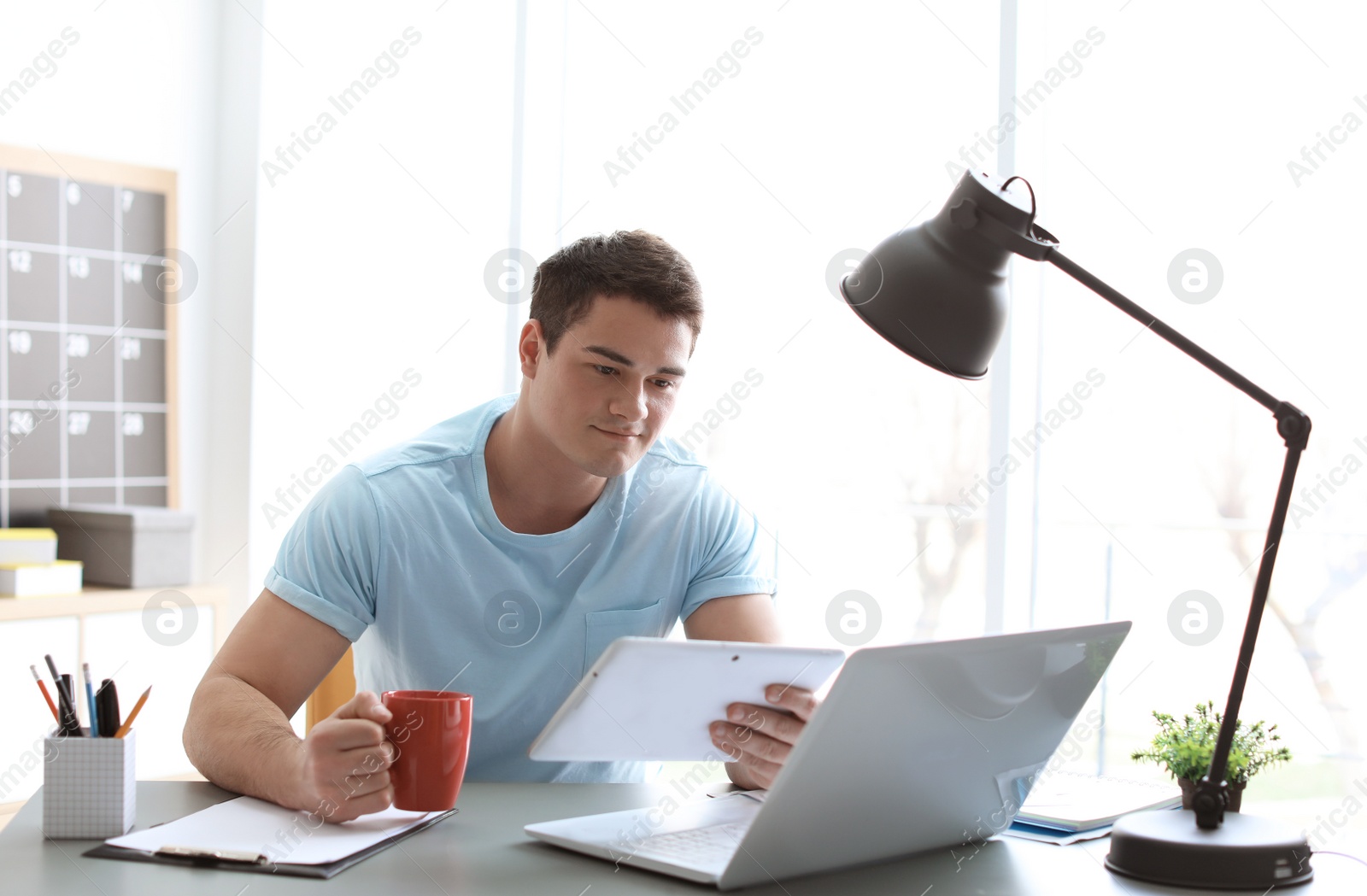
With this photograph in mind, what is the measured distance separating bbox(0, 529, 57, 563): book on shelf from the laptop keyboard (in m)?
2.45

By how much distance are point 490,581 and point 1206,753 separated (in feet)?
2.74

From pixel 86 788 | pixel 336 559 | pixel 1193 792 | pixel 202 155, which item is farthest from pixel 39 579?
pixel 1193 792

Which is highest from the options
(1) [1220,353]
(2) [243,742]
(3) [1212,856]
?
(1) [1220,353]

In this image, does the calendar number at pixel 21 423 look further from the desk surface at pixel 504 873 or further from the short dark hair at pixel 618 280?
the desk surface at pixel 504 873

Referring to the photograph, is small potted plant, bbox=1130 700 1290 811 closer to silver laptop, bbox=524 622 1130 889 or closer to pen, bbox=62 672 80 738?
silver laptop, bbox=524 622 1130 889

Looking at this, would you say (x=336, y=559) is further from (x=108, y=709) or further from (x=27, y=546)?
(x=27, y=546)

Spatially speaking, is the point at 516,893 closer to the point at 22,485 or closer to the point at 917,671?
the point at 917,671

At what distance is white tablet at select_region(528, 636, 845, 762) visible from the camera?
0.88m

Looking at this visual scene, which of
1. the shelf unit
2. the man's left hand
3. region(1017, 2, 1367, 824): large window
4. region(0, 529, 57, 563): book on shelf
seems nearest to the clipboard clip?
the man's left hand

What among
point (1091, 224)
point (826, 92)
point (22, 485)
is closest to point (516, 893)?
point (22, 485)

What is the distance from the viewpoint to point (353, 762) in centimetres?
100

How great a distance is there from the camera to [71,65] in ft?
10.3

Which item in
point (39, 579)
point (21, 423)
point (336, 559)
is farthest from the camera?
point (21, 423)

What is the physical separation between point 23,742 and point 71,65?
173cm
